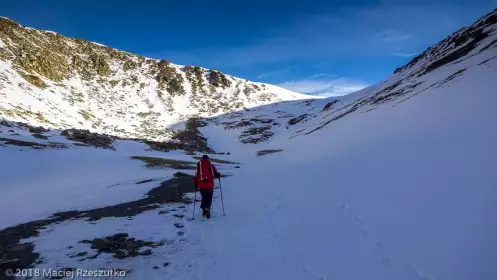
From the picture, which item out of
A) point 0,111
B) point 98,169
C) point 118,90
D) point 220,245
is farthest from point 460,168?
point 118,90

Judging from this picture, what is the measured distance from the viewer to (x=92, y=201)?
48.2 ft

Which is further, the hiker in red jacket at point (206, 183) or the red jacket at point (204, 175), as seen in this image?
the red jacket at point (204, 175)

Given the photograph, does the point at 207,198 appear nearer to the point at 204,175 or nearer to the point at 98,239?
the point at 204,175

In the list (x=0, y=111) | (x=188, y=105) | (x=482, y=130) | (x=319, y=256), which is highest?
(x=188, y=105)

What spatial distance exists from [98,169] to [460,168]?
24.6 m

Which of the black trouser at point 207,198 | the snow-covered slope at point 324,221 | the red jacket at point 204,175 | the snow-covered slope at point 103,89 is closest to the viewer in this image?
the snow-covered slope at point 324,221

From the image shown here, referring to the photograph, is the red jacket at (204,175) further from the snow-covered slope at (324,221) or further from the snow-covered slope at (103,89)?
the snow-covered slope at (103,89)

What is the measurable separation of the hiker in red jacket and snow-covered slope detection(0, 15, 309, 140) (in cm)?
3713

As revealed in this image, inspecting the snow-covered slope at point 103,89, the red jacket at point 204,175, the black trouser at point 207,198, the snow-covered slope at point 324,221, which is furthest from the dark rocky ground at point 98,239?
the snow-covered slope at point 103,89

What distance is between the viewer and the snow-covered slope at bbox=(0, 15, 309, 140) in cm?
5938

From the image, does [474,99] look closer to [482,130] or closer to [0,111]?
[482,130]

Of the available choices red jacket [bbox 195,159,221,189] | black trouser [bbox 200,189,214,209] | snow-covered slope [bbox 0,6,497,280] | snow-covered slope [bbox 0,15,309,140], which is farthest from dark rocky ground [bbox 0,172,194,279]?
snow-covered slope [bbox 0,15,309,140]

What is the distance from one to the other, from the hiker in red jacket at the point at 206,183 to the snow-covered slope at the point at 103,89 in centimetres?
3713

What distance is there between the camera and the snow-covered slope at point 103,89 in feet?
195
